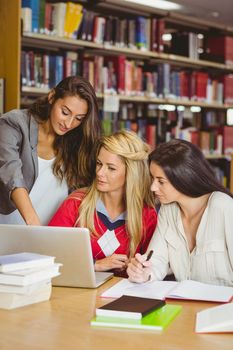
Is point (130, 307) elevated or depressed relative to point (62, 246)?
depressed

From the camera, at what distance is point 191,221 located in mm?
2508

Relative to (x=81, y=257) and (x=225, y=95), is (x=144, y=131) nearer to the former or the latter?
(x=225, y=95)

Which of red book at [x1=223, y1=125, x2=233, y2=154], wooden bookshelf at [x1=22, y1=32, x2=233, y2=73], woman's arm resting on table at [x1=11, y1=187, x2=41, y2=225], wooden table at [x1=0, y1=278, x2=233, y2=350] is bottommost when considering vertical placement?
wooden table at [x1=0, y1=278, x2=233, y2=350]

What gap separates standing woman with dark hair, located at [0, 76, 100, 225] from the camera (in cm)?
272

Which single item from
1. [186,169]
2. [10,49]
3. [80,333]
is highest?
[10,49]

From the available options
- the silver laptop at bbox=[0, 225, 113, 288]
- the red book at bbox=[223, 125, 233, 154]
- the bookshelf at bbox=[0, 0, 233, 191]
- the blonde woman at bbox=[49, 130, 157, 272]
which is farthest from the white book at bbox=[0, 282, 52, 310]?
the red book at bbox=[223, 125, 233, 154]

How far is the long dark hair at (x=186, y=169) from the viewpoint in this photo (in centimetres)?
240

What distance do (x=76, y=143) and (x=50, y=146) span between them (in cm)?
13

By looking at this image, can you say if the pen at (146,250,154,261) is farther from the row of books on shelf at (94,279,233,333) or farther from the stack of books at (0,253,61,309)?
the stack of books at (0,253,61,309)

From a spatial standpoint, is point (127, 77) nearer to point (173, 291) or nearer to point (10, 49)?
point (10, 49)

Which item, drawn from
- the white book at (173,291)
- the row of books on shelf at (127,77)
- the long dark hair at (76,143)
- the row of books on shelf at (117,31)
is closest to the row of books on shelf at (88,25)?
the row of books on shelf at (117,31)

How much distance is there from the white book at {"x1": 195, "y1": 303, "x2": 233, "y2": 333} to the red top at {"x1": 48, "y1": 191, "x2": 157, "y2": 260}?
0.83m

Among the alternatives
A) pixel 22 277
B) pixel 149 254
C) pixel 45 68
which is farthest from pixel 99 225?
pixel 45 68

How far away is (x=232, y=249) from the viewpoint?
2.35 meters
